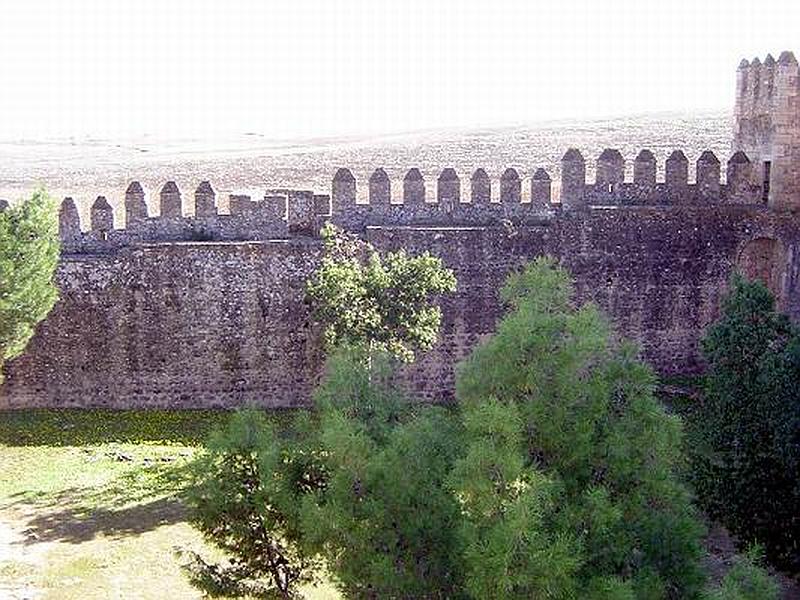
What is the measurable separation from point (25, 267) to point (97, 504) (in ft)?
13.5

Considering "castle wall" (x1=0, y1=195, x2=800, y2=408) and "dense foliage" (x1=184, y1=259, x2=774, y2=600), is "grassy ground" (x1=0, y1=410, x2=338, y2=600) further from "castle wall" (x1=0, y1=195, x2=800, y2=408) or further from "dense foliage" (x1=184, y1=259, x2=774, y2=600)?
"dense foliage" (x1=184, y1=259, x2=774, y2=600)

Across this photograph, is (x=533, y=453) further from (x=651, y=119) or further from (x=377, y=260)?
(x=651, y=119)

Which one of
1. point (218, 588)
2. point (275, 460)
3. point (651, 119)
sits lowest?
point (218, 588)

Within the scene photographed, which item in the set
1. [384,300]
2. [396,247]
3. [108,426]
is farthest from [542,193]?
[108,426]

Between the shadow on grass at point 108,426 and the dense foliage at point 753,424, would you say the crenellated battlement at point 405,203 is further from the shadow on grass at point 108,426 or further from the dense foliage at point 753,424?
the dense foliage at point 753,424

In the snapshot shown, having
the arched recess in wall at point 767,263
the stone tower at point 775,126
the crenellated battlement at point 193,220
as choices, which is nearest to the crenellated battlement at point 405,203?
the crenellated battlement at point 193,220

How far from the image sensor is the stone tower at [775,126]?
18812 mm

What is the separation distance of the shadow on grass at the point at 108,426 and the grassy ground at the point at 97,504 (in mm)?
18

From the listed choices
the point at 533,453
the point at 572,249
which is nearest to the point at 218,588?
the point at 533,453

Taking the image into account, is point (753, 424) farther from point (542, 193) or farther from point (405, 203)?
point (405, 203)

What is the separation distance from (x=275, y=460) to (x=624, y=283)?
38.9 ft

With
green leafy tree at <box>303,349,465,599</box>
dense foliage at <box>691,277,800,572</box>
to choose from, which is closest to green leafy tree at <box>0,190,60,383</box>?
green leafy tree at <box>303,349,465,599</box>

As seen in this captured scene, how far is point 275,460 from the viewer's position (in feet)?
A: 30.7

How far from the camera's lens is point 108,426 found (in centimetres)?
1842
